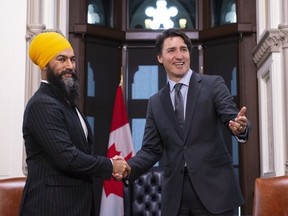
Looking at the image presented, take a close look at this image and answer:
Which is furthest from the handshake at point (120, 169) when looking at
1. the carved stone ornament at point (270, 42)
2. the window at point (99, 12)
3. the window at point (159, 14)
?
the window at point (159, 14)

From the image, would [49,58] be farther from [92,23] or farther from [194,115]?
[92,23]

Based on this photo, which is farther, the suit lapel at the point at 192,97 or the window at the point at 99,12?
the window at the point at 99,12

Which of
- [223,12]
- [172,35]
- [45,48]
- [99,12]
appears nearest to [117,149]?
[99,12]

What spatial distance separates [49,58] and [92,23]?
2.99 meters

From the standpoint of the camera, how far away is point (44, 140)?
2.31 metres

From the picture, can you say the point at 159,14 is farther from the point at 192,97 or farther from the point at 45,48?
the point at 45,48

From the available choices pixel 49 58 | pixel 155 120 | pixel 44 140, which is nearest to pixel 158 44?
pixel 155 120

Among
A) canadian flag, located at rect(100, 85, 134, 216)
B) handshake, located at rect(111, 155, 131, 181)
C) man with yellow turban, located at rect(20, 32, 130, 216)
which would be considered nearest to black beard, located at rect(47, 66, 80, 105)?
man with yellow turban, located at rect(20, 32, 130, 216)

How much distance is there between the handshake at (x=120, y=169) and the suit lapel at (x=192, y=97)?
46 centimetres

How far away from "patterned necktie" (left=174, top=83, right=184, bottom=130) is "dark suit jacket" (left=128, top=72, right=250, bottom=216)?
3cm

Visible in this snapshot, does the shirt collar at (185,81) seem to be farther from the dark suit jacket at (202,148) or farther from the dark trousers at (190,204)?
the dark trousers at (190,204)

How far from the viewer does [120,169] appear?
2855mm

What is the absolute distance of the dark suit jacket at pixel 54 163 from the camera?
2.30 metres

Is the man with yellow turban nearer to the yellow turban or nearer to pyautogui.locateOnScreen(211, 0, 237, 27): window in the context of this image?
the yellow turban
